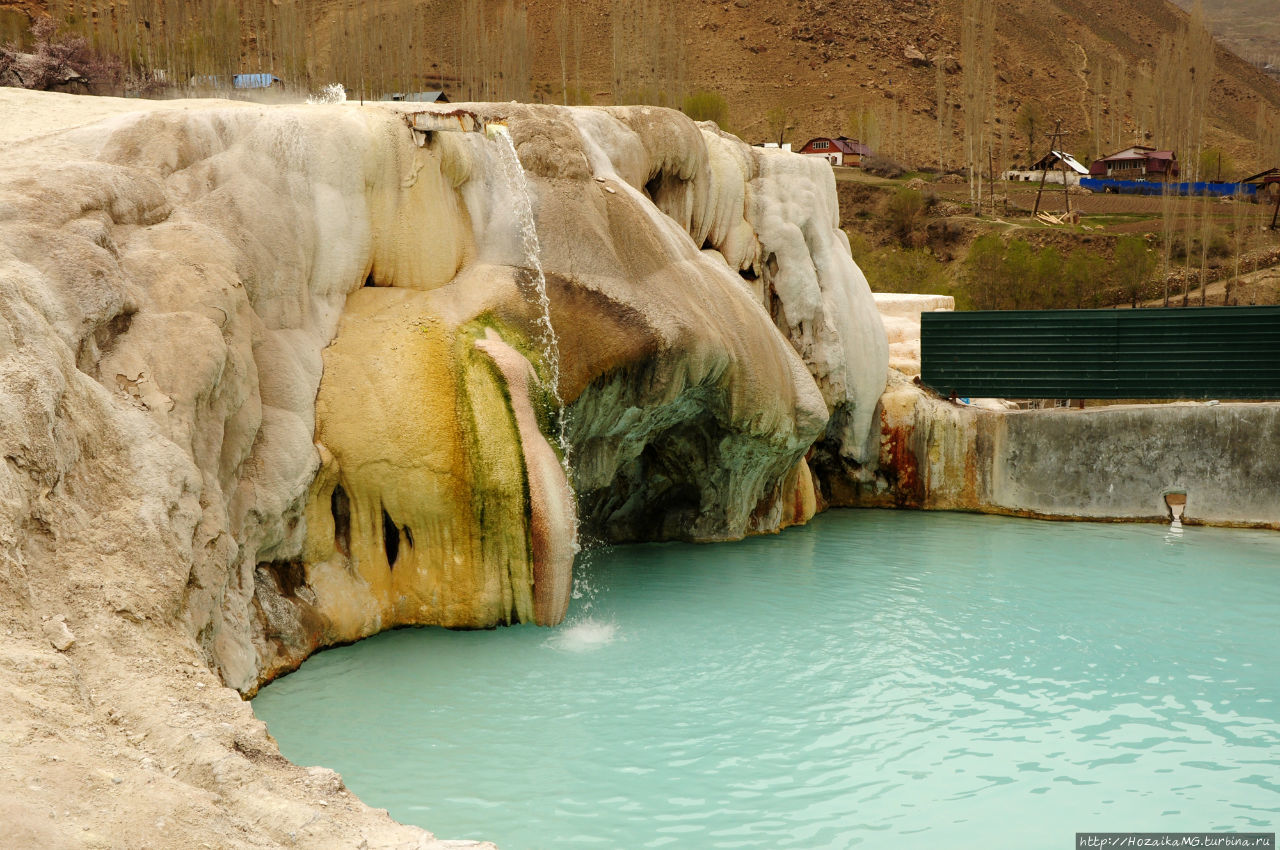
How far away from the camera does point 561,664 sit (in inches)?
316

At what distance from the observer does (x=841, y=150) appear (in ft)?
207

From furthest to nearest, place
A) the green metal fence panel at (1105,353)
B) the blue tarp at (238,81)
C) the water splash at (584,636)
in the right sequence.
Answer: the blue tarp at (238,81)
the green metal fence panel at (1105,353)
the water splash at (584,636)

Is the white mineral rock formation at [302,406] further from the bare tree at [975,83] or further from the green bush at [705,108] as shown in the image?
the bare tree at [975,83]

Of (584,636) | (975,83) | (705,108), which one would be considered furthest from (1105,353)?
(975,83)

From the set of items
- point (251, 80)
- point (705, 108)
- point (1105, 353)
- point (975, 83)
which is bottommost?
point (1105, 353)

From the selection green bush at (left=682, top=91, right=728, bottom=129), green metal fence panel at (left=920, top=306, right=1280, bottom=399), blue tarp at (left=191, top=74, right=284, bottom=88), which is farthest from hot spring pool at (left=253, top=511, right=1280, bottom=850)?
green bush at (left=682, top=91, right=728, bottom=129)

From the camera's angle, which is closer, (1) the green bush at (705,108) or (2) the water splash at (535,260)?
(2) the water splash at (535,260)

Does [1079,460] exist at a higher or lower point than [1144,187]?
lower

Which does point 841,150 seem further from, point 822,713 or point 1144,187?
point 822,713

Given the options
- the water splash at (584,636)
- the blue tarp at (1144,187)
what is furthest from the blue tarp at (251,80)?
the blue tarp at (1144,187)

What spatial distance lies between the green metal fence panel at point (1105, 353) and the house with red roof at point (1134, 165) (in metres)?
50.3

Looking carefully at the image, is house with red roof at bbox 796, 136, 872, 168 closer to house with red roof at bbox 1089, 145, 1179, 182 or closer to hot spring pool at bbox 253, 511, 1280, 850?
house with red roof at bbox 1089, 145, 1179, 182

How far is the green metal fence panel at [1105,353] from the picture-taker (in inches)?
576

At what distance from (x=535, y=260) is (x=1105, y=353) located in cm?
908
